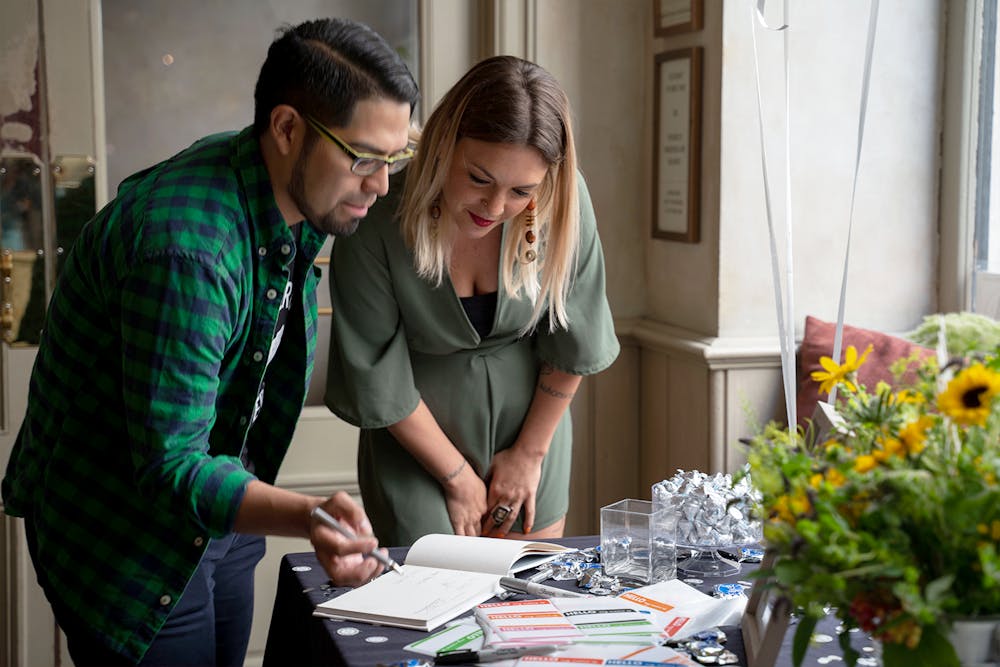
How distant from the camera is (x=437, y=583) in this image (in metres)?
1.61

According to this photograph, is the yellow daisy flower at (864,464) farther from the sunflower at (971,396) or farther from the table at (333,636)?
Answer: the table at (333,636)

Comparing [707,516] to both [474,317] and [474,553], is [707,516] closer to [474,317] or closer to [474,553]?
[474,553]

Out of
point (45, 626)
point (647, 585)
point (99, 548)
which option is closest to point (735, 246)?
point (647, 585)

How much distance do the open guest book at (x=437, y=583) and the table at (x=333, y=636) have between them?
2 centimetres

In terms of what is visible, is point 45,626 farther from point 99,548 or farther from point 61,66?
point 99,548

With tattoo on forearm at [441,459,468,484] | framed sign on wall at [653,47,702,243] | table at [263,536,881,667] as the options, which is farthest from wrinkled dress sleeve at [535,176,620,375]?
framed sign on wall at [653,47,702,243]

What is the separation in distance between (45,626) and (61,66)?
4.69 ft

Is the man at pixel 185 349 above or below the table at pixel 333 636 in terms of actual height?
above

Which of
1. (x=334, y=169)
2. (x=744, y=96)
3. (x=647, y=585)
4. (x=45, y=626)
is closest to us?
(x=334, y=169)

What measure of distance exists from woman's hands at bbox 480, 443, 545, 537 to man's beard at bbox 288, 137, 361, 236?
774 millimetres

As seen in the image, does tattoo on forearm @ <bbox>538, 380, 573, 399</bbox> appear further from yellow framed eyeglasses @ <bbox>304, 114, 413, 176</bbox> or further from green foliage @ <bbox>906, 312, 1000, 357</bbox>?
green foliage @ <bbox>906, 312, 1000, 357</bbox>

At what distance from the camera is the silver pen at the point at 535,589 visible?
1.57 m

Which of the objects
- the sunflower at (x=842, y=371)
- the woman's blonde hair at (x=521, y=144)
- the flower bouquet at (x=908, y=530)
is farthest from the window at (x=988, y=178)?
the flower bouquet at (x=908, y=530)

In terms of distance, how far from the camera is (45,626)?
9.95ft
